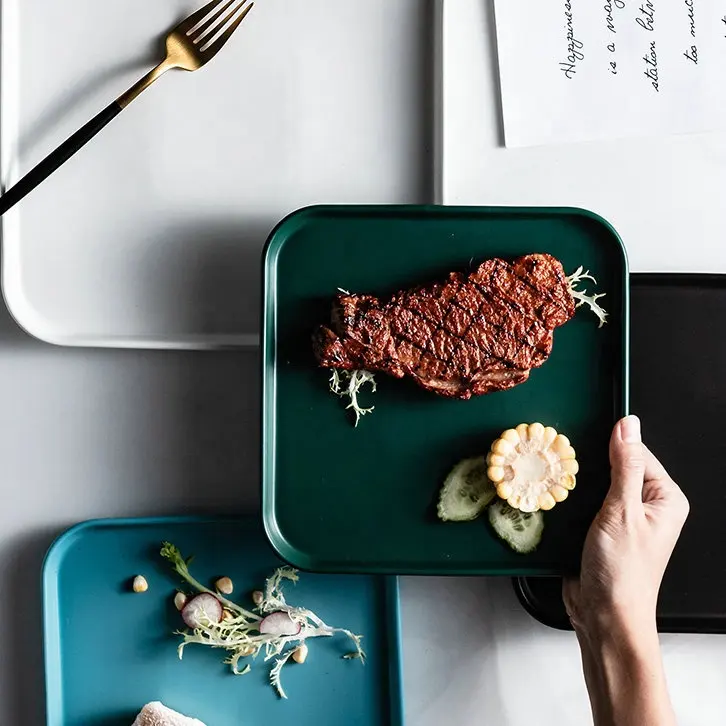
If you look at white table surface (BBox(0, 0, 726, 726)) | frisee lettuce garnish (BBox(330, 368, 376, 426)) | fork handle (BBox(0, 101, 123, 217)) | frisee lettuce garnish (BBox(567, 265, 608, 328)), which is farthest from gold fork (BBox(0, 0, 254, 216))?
frisee lettuce garnish (BBox(567, 265, 608, 328))

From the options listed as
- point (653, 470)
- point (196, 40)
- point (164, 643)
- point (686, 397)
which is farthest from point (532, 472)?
point (196, 40)

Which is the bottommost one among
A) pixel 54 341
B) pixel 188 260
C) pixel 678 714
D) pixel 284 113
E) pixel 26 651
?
pixel 678 714

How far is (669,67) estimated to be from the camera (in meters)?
1.23

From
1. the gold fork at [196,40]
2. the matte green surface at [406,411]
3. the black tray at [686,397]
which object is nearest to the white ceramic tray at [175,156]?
the gold fork at [196,40]

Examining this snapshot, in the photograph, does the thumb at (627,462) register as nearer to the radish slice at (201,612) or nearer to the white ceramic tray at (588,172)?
the white ceramic tray at (588,172)

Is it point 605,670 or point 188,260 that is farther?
point 188,260

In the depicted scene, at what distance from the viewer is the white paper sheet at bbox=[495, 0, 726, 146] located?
1.21 meters

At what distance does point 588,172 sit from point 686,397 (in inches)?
14.6

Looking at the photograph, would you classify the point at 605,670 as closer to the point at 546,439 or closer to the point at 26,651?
the point at 546,439

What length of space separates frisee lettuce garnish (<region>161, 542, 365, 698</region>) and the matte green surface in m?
0.15

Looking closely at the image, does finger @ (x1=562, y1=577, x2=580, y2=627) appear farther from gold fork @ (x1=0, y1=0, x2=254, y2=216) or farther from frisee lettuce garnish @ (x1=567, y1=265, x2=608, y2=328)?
gold fork @ (x1=0, y1=0, x2=254, y2=216)

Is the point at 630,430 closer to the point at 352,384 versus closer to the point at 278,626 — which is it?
the point at 352,384

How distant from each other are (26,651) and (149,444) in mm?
375

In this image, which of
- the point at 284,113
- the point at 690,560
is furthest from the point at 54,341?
the point at 690,560
